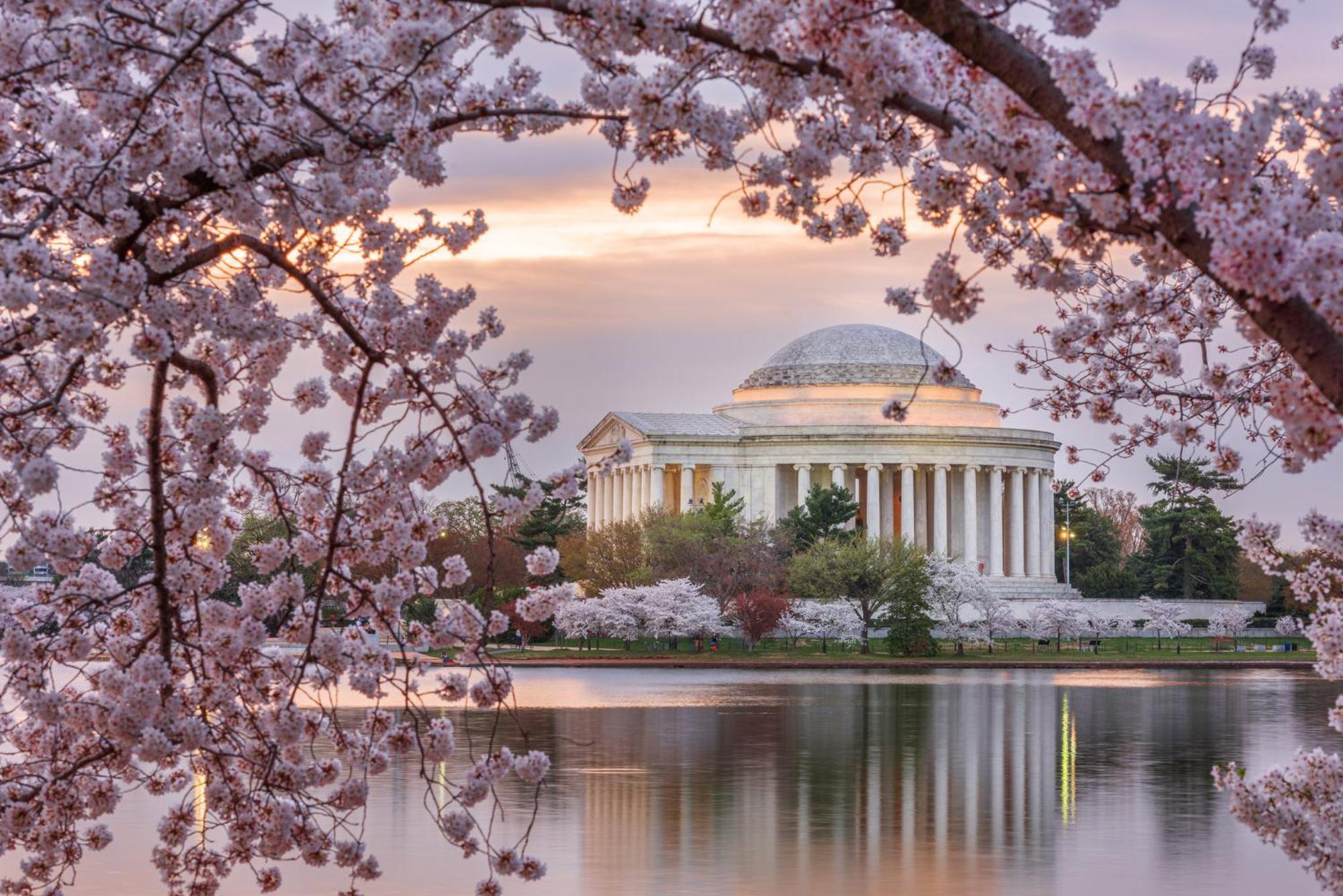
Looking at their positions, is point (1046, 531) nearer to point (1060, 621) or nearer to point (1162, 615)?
point (1162, 615)

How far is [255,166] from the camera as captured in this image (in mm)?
9008

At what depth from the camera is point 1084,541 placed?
136750 millimetres

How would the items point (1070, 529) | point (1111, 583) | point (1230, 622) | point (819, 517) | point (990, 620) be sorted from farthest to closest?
point (1070, 529) → point (1111, 583) → point (819, 517) → point (1230, 622) → point (990, 620)

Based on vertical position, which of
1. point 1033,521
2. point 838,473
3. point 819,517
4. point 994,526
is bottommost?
point 819,517

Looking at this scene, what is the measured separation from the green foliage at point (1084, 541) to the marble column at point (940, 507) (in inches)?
592

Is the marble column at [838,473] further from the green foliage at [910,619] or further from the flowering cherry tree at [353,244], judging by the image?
the flowering cherry tree at [353,244]

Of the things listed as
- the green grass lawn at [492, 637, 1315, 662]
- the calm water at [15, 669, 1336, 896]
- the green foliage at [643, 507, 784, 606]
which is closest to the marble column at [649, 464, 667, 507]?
the green foliage at [643, 507, 784, 606]

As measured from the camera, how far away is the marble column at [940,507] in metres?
122

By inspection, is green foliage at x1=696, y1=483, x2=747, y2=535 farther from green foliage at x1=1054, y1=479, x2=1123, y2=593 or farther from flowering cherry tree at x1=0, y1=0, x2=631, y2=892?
flowering cherry tree at x1=0, y1=0, x2=631, y2=892

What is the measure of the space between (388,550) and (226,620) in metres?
0.95

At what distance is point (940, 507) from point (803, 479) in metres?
9.26

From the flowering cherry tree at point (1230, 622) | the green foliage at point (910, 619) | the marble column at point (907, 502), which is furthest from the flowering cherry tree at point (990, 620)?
the marble column at point (907, 502)

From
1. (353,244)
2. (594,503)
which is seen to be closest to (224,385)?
(353,244)

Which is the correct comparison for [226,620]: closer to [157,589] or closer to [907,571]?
[157,589]
